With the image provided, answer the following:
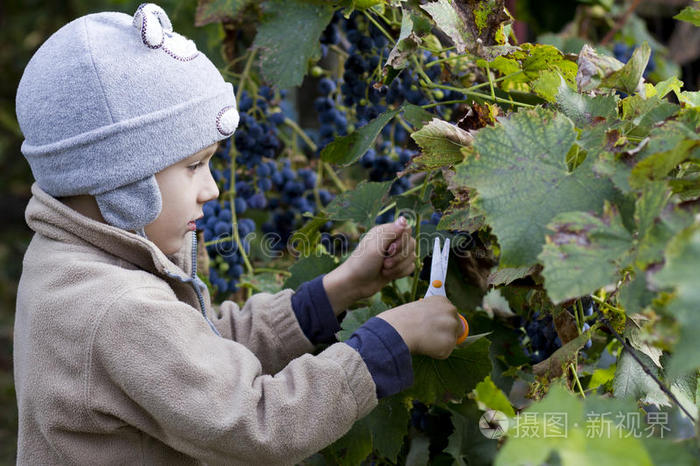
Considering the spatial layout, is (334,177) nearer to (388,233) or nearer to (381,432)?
(388,233)

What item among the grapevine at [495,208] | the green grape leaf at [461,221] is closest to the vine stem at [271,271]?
the grapevine at [495,208]

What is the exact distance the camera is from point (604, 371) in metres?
1.17

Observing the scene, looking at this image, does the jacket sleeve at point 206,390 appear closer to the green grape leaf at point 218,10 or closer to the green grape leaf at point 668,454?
the green grape leaf at point 668,454

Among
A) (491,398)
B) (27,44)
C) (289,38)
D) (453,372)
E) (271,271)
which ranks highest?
(289,38)

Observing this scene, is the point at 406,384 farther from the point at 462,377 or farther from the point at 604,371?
the point at 604,371

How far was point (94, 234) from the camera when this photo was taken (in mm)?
1080

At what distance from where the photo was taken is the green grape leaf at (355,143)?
116 centimetres

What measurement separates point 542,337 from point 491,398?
220mm

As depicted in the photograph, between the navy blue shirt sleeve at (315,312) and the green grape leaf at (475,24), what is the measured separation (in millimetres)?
479

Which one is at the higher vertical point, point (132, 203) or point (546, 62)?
point (546, 62)

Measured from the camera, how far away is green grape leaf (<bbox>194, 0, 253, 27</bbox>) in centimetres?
148

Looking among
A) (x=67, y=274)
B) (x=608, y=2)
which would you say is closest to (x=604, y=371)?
(x=67, y=274)

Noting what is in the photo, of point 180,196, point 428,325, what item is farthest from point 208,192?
point 428,325
